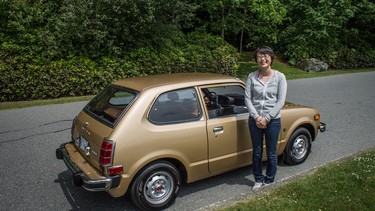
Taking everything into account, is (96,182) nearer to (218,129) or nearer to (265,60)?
(218,129)

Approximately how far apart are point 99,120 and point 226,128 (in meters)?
1.67

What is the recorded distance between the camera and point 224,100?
450cm

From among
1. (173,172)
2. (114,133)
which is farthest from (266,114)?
(114,133)

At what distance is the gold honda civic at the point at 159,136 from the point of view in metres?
3.48

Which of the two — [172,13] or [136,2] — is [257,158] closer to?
[136,2]

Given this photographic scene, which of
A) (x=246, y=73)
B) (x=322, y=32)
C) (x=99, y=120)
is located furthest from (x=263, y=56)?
(x=322, y=32)

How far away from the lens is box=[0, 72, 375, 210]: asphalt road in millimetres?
3965

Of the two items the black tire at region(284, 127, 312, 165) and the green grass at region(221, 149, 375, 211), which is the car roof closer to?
the black tire at region(284, 127, 312, 165)

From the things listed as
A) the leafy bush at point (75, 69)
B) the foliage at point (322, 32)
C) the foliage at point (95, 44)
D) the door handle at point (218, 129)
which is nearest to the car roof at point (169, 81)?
the door handle at point (218, 129)

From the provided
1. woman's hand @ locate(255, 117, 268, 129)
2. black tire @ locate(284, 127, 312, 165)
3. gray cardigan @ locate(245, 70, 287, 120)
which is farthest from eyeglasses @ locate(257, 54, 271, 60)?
black tire @ locate(284, 127, 312, 165)

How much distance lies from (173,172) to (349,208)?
210 cm

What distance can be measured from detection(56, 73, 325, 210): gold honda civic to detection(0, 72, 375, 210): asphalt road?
0.33 meters

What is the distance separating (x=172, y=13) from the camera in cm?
1384

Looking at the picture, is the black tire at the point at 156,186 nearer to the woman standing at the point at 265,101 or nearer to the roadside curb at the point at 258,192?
the roadside curb at the point at 258,192
